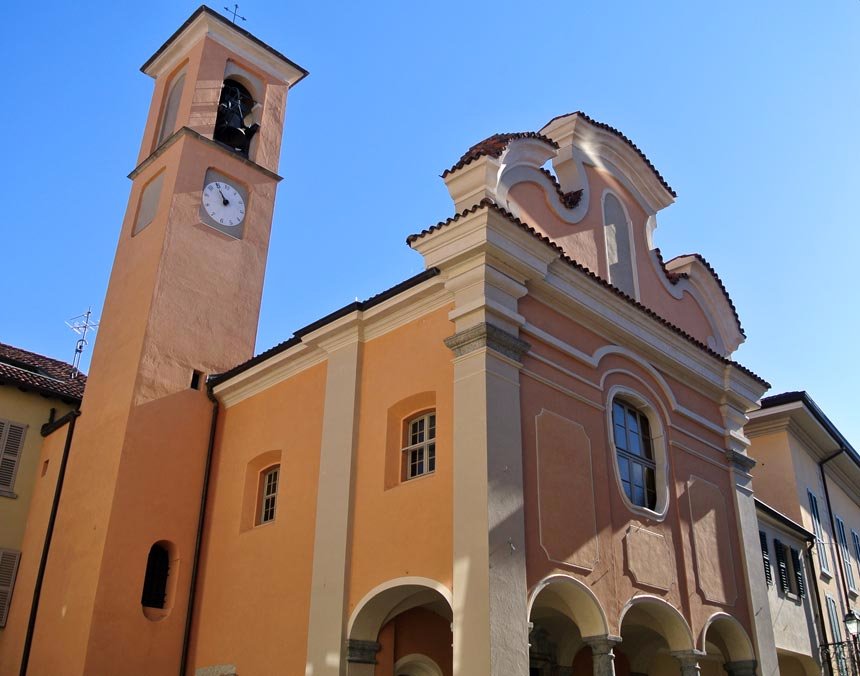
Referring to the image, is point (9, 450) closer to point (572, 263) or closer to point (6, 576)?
point (6, 576)

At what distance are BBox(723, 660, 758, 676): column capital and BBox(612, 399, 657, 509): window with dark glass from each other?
9.73 ft

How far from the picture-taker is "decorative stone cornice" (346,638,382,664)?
35.3 feet

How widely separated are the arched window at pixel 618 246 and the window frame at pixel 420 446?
4114 mm

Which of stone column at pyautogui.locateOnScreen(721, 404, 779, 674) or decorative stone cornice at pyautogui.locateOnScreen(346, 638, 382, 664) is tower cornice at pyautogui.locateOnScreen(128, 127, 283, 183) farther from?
decorative stone cornice at pyautogui.locateOnScreen(346, 638, 382, 664)

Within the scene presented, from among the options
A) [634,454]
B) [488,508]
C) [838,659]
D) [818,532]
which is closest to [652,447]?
[634,454]

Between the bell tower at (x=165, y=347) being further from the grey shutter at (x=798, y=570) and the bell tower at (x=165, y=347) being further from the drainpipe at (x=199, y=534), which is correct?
the grey shutter at (x=798, y=570)

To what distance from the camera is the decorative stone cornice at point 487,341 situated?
10.7m

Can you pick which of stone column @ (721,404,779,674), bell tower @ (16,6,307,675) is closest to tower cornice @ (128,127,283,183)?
bell tower @ (16,6,307,675)

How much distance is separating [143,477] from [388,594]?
5343 mm

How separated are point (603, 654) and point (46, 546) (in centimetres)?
951

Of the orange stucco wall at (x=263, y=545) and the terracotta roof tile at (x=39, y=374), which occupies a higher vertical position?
the terracotta roof tile at (x=39, y=374)

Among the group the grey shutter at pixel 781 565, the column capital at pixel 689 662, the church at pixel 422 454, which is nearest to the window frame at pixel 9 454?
the church at pixel 422 454

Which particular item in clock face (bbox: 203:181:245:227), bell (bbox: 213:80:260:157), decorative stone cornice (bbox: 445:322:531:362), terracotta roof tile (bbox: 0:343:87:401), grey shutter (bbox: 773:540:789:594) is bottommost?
grey shutter (bbox: 773:540:789:594)

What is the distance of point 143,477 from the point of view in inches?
556
